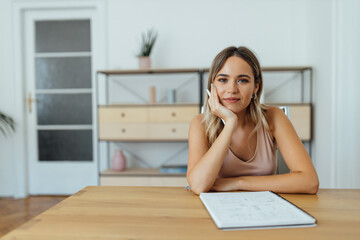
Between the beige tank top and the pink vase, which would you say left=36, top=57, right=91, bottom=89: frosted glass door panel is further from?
the beige tank top

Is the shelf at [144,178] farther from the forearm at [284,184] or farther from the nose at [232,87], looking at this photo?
the forearm at [284,184]

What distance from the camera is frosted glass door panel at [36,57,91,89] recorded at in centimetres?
343

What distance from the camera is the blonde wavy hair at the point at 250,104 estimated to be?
134 cm

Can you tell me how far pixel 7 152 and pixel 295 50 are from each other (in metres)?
3.40

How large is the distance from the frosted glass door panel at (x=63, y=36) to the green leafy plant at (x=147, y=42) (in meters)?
0.68

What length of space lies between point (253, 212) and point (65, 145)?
3138 mm

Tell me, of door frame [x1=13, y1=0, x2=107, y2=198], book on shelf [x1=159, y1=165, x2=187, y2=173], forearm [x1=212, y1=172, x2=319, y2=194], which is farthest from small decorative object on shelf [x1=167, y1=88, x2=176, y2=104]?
forearm [x1=212, y1=172, x2=319, y2=194]

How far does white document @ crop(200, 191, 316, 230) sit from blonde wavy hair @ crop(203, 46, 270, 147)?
47 cm

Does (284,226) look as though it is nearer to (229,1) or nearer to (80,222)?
(80,222)

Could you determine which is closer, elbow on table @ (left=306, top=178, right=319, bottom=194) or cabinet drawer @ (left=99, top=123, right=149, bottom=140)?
elbow on table @ (left=306, top=178, right=319, bottom=194)

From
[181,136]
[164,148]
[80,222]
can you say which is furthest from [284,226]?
[164,148]

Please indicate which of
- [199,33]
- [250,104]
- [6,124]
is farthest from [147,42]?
[250,104]

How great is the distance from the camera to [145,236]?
65 centimetres

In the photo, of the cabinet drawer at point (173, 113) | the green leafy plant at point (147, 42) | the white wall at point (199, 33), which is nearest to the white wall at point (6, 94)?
the white wall at point (199, 33)
